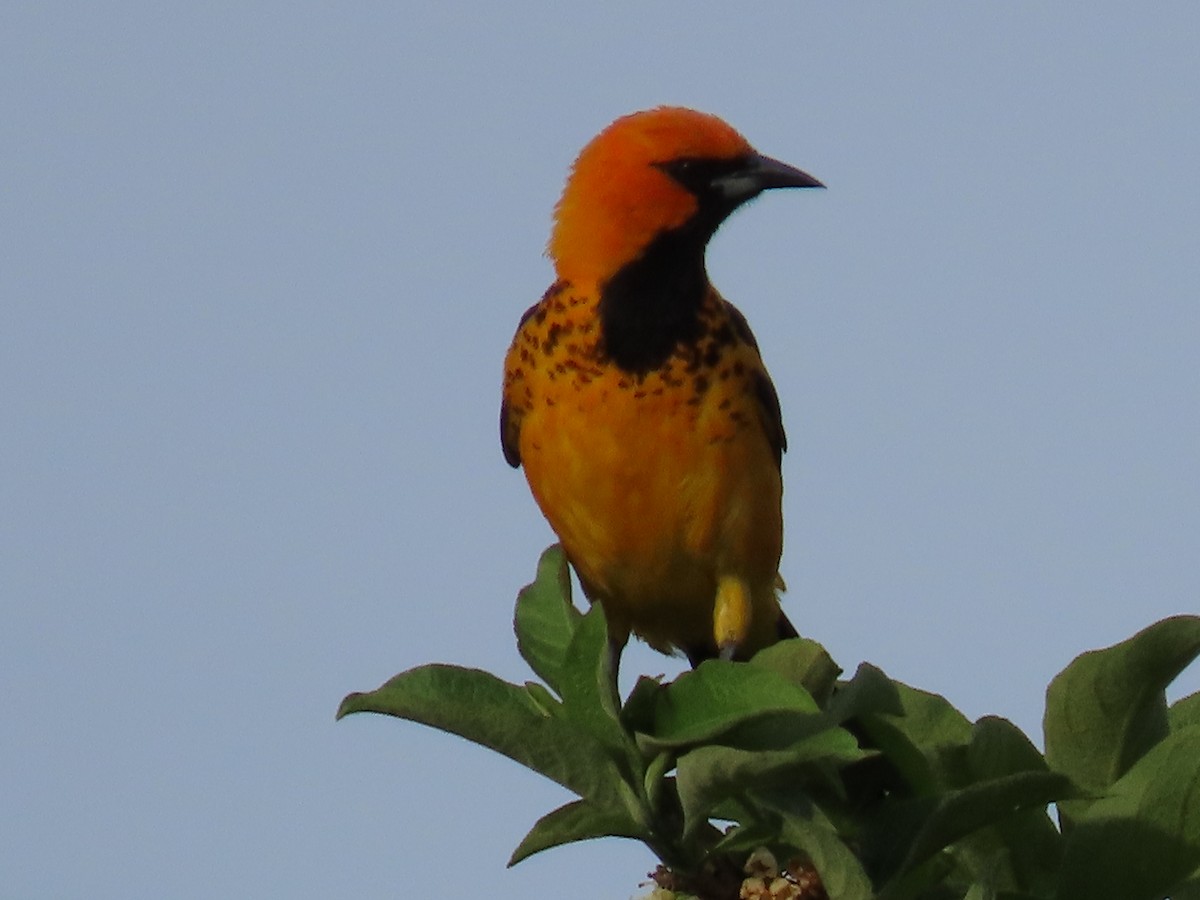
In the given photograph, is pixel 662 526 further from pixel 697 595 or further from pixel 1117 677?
pixel 1117 677

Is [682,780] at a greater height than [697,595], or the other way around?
[697,595]

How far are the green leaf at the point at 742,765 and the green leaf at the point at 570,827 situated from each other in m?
0.17

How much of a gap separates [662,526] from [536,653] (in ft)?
6.41

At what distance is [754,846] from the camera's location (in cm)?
250

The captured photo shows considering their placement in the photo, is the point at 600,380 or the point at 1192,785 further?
the point at 600,380

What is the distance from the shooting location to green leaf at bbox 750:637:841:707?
252 cm

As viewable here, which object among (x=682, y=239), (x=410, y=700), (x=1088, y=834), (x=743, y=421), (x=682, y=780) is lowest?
(x=1088, y=834)

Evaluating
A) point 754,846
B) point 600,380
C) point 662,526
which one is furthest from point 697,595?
point 754,846

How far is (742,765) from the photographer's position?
7.35ft

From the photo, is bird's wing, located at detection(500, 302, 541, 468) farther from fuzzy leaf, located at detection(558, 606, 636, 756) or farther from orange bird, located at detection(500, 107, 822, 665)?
fuzzy leaf, located at detection(558, 606, 636, 756)

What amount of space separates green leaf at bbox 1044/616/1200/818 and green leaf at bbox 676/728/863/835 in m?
0.44

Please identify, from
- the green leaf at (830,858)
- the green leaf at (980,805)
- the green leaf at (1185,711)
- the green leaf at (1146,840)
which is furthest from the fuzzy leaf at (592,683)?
the green leaf at (1185,711)

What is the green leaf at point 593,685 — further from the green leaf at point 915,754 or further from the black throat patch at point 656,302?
the black throat patch at point 656,302

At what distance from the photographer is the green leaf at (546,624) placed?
282cm
